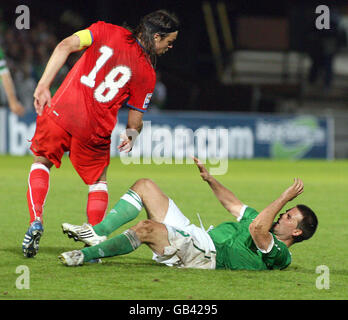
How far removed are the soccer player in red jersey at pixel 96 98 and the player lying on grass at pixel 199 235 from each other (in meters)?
0.55

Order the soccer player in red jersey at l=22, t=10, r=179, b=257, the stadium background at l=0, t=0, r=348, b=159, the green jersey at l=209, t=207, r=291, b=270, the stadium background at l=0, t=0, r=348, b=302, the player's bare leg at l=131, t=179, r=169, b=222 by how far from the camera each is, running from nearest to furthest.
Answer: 1. the stadium background at l=0, t=0, r=348, b=302
2. the green jersey at l=209, t=207, r=291, b=270
3. the player's bare leg at l=131, t=179, r=169, b=222
4. the soccer player in red jersey at l=22, t=10, r=179, b=257
5. the stadium background at l=0, t=0, r=348, b=159

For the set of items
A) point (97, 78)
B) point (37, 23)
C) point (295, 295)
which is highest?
point (37, 23)

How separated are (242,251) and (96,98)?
5.92 ft

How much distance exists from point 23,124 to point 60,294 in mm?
15812

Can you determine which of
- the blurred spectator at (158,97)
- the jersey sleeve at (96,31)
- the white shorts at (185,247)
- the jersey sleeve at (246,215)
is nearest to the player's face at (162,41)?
the jersey sleeve at (96,31)

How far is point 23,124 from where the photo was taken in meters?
20.7

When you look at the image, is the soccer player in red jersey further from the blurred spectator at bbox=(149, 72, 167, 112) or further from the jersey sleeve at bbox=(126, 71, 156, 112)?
the blurred spectator at bbox=(149, 72, 167, 112)

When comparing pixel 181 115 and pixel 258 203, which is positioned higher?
pixel 181 115

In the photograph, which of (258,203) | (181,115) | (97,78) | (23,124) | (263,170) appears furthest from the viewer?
(181,115)

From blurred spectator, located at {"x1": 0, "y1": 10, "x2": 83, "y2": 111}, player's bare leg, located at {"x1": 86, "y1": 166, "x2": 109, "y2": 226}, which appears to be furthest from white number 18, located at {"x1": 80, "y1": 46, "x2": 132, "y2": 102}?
blurred spectator, located at {"x1": 0, "y1": 10, "x2": 83, "y2": 111}

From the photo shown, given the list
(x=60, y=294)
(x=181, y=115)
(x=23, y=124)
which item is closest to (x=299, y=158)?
(x=181, y=115)

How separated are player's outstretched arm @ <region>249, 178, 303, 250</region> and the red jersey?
166 cm

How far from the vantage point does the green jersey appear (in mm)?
6379

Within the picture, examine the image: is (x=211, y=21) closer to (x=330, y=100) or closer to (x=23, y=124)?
(x=330, y=100)
